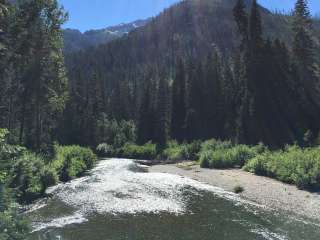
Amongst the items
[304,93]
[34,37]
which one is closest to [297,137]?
[304,93]

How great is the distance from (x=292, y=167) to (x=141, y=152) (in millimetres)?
53268

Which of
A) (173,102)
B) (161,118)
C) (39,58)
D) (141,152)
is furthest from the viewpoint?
(173,102)

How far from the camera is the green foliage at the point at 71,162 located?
46219mm

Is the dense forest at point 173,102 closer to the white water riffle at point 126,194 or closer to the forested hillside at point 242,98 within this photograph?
the forested hillside at point 242,98

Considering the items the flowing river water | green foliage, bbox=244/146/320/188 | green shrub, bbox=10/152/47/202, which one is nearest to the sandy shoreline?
green foliage, bbox=244/146/320/188

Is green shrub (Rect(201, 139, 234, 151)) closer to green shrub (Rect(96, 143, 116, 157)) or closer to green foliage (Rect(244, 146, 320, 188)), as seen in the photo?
green foliage (Rect(244, 146, 320, 188))

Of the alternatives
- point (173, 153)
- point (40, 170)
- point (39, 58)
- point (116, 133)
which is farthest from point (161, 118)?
point (40, 170)

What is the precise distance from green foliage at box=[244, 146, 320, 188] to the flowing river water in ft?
17.4

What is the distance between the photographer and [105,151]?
3848 inches

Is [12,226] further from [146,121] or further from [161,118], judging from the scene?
[146,121]

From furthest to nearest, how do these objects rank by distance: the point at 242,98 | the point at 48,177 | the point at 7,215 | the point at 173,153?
the point at 173,153 < the point at 242,98 < the point at 48,177 < the point at 7,215

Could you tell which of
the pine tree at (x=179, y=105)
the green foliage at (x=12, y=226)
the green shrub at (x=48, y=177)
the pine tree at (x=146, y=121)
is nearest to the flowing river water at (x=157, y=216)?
the green shrub at (x=48, y=177)

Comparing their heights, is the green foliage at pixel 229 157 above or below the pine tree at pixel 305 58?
below

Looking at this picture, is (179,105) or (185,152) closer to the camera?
(185,152)
